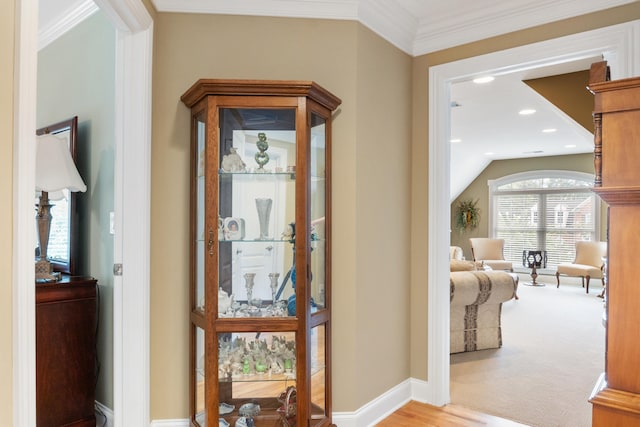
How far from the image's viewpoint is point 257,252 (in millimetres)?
2084

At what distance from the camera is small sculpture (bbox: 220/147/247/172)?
79.3 inches

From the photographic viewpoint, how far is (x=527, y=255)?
8.64 m

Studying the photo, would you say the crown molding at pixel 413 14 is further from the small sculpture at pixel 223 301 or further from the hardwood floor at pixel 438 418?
the hardwood floor at pixel 438 418

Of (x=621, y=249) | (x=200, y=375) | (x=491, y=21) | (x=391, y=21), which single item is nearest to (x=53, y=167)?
(x=200, y=375)

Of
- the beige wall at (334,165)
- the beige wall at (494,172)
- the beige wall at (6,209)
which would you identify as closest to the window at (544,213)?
the beige wall at (494,172)

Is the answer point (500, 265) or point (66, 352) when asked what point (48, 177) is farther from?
point (500, 265)

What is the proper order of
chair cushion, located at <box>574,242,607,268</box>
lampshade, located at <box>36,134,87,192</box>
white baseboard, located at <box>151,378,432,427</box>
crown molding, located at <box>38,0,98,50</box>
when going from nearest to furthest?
lampshade, located at <box>36,134,87,192</box> → white baseboard, located at <box>151,378,432,427</box> → crown molding, located at <box>38,0,98,50</box> → chair cushion, located at <box>574,242,607,268</box>

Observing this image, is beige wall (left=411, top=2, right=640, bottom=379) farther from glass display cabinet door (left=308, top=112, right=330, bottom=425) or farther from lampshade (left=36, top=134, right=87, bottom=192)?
lampshade (left=36, top=134, right=87, bottom=192)

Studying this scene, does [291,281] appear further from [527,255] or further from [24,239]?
[527,255]

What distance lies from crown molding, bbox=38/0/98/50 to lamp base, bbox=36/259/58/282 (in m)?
1.49

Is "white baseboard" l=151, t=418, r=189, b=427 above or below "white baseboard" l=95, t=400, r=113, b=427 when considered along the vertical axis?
above

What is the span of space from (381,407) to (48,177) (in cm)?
230

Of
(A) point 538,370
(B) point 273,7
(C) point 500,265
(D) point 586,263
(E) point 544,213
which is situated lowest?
(A) point 538,370

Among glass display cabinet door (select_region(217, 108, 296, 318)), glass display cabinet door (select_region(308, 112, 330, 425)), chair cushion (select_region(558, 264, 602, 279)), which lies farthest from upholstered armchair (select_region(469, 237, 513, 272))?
glass display cabinet door (select_region(217, 108, 296, 318))
